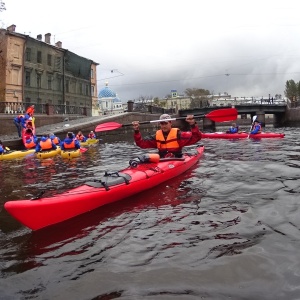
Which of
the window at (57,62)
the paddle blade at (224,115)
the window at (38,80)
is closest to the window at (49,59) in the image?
the window at (57,62)

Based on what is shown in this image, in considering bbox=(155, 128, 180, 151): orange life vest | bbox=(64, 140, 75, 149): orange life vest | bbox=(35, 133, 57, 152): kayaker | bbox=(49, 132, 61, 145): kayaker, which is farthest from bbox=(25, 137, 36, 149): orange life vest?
bbox=(155, 128, 180, 151): orange life vest

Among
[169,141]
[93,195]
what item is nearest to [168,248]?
[93,195]

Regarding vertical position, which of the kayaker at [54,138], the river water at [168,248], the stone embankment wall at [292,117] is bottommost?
the river water at [168,248]

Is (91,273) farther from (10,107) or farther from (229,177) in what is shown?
(10,107)

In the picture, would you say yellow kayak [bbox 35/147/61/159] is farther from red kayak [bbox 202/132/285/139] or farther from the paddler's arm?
red kayak [bbox 202/132/285/139]

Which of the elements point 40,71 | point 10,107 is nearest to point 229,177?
point 10,107

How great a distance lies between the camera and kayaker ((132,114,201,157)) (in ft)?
27.8

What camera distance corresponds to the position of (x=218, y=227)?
194 inches

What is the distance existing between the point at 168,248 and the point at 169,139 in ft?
15.1

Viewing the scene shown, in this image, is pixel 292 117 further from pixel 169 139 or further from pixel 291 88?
pixel 291 88

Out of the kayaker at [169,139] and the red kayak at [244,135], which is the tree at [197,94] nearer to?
the red kayak at [244,135]

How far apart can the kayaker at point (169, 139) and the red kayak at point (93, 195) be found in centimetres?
45

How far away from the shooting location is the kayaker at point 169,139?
334 inches

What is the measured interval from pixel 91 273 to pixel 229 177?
5676 mm
